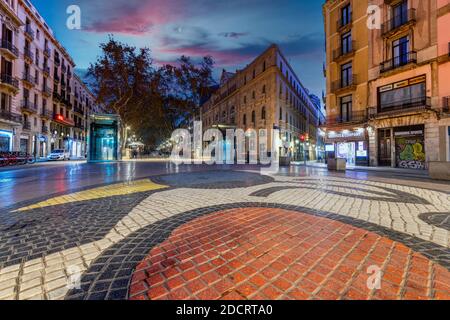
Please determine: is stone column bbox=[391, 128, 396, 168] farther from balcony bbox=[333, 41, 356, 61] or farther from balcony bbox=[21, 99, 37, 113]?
balcony bbox=[21, 99, 37, 113]

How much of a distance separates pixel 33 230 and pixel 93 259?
1.84 metres

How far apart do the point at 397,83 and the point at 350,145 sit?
693cm

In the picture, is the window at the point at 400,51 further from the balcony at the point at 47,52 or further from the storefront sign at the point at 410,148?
the balcony at the point at 47,52

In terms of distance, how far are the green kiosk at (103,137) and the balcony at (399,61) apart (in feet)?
85.7

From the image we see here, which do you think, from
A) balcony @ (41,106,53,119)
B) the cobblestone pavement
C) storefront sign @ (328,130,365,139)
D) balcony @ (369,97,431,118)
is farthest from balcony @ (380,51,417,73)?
balcony @ (41,106,53,119)

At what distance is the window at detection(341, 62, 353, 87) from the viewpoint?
22891 mm

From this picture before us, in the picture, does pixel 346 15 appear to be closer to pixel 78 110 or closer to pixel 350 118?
pixel 350 118

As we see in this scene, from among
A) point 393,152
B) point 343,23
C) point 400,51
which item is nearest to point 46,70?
point 343,23

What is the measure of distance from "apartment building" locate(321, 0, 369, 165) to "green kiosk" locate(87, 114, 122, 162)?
23417 mm

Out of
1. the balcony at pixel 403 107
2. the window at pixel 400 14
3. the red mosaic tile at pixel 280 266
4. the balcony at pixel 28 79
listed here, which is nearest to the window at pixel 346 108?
the balcony at pixel 403 107

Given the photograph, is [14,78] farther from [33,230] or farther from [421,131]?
[421,131]

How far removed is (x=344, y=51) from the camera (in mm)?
23641

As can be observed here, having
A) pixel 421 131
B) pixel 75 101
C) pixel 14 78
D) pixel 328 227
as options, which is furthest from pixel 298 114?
pixel 75 101

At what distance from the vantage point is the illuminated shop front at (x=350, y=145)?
20938mm
